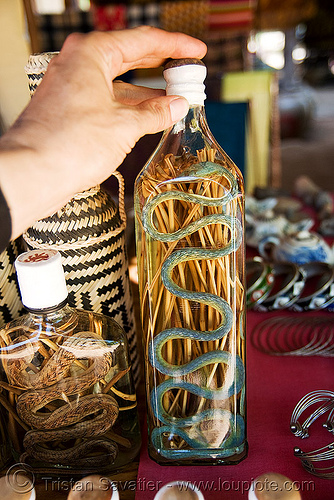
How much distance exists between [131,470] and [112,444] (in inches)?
1.2

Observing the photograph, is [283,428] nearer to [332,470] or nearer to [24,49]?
[332,470]

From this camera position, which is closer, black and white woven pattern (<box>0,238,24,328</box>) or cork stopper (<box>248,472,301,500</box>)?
cork stopper (<box>248,472,301,500</box>)

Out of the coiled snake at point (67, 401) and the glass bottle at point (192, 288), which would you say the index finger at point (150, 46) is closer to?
the glass bottle at point (192, 288)

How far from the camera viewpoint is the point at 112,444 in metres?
0.33

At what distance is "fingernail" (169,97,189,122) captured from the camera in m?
0.29

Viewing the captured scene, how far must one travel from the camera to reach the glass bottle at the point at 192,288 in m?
0.30

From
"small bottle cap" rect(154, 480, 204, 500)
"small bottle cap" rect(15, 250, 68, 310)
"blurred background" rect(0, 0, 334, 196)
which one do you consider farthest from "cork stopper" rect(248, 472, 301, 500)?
"blurred background" rect(0, 0, 334, 196)

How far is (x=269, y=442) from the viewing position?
36 cm

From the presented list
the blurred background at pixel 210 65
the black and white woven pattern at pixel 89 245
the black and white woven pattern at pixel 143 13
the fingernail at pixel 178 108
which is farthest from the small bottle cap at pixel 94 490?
the black and white woven pattern at pixel 143 13

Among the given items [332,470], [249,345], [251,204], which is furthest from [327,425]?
[251,204]

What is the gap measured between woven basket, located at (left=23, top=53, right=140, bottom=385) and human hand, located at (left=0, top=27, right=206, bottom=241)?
0.07m

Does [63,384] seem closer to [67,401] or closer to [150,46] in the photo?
[67,401]

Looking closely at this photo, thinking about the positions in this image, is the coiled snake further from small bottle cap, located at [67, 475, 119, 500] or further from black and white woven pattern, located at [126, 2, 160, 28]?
black and white woven pattern, located at [126, 2, 160, 28]

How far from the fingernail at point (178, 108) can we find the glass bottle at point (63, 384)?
129 millimetres
